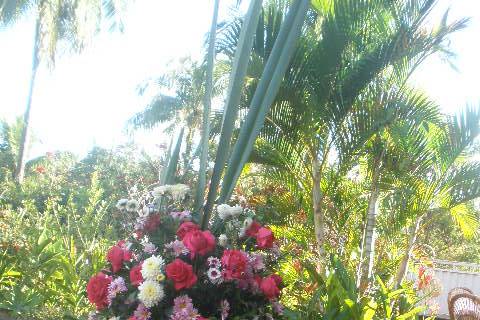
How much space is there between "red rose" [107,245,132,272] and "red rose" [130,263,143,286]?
13cm

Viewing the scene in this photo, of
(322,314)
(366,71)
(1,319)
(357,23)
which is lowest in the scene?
(1,319)

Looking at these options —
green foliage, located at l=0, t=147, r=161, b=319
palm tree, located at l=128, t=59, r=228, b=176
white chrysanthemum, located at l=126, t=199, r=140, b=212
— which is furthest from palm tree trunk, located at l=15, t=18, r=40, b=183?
white chrysanthemum, located at l=126, t=199, r=140, b=212

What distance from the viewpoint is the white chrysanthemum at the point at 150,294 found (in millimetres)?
2133

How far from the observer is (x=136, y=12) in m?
13.9

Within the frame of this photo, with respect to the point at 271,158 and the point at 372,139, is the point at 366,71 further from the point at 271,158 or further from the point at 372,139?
the point at 271,158

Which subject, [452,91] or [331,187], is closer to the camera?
[331,187]

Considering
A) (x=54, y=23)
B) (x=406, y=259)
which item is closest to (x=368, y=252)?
(x=406, y=259)

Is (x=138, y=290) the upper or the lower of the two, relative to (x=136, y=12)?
lower

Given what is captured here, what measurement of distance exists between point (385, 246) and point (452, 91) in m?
1.74

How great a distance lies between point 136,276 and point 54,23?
39.5ft

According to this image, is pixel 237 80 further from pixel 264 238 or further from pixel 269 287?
pixel 269 287

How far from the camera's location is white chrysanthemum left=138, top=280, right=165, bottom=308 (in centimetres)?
213

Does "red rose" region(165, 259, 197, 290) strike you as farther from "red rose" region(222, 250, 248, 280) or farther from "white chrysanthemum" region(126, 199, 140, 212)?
"white chrysanthemum" region(126, 199, 140, 212)

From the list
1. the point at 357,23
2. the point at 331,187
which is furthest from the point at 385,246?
the point at 357,23
